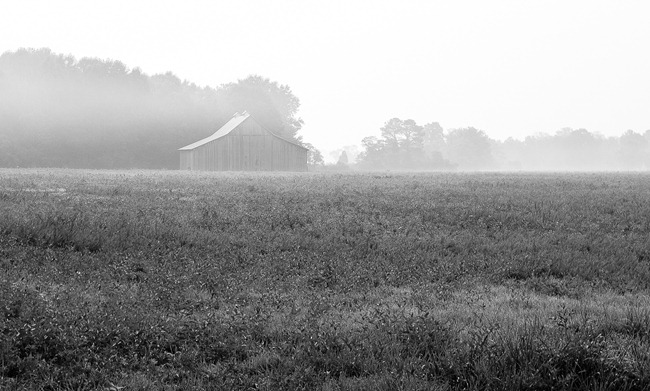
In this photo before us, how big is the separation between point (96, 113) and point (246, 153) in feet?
91.2

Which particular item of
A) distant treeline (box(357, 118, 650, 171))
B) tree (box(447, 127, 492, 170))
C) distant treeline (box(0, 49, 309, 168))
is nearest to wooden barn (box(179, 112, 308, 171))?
distant treeline (box(0, 49, 309, 168))

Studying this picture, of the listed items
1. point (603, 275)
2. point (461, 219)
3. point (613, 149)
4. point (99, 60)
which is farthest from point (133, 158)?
point (613, 149)

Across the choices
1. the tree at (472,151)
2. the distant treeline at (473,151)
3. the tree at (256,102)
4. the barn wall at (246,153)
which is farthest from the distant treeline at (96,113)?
the tree at (472,151)

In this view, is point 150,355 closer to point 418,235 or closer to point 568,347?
point 568,347

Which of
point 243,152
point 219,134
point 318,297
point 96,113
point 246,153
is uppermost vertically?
point 96,113

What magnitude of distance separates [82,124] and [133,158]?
8.72m

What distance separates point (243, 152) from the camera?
228ft

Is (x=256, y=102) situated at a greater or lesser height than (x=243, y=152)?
greater

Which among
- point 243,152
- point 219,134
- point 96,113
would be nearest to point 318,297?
point 243,152

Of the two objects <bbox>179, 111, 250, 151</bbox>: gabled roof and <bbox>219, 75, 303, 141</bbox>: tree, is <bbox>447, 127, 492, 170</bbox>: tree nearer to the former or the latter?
<bbox>219, 75, 303, 141</bbox>: tree

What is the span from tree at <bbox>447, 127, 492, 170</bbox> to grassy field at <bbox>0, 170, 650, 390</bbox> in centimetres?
14593

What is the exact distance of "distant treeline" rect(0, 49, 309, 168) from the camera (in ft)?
241

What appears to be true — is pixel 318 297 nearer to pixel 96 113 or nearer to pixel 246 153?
pixel 246 153

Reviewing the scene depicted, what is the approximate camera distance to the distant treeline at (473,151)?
443 feet
